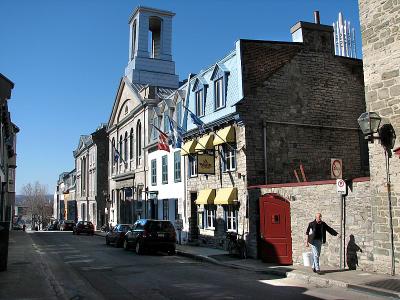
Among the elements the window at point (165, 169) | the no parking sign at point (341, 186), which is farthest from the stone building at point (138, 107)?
the no parking sign at point (341, 186)

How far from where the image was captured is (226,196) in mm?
20266

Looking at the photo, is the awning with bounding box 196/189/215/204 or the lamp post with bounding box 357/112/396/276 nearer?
the lamp post with bounding box 357/112/396/276

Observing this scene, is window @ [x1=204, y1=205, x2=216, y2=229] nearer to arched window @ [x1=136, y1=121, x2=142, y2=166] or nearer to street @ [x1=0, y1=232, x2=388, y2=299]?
street @ [x1=0, y1=232, x2=388, y2=299]

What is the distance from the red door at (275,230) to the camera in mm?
16312

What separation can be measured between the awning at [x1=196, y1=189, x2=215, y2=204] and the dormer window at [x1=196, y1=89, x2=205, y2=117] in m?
4.09

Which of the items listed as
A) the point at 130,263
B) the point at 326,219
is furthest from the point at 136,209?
the point at 326,219

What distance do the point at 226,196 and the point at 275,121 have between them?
387 cm

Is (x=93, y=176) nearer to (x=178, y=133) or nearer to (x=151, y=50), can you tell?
(x=151, y=50)

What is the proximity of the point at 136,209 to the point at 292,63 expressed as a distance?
63.9 feet

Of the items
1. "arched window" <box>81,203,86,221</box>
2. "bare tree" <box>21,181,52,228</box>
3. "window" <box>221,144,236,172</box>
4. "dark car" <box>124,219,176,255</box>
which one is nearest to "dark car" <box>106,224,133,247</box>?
"dark car" <box>124,219,176,255</box>

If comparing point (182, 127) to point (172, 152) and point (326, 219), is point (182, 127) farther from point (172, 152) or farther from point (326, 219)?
point (326, 219)

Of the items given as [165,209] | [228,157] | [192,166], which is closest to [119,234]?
[165,209]

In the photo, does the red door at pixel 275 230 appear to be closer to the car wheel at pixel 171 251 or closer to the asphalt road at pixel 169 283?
the asphalt road at pixel 169 283

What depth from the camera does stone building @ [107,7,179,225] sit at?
35.2m
